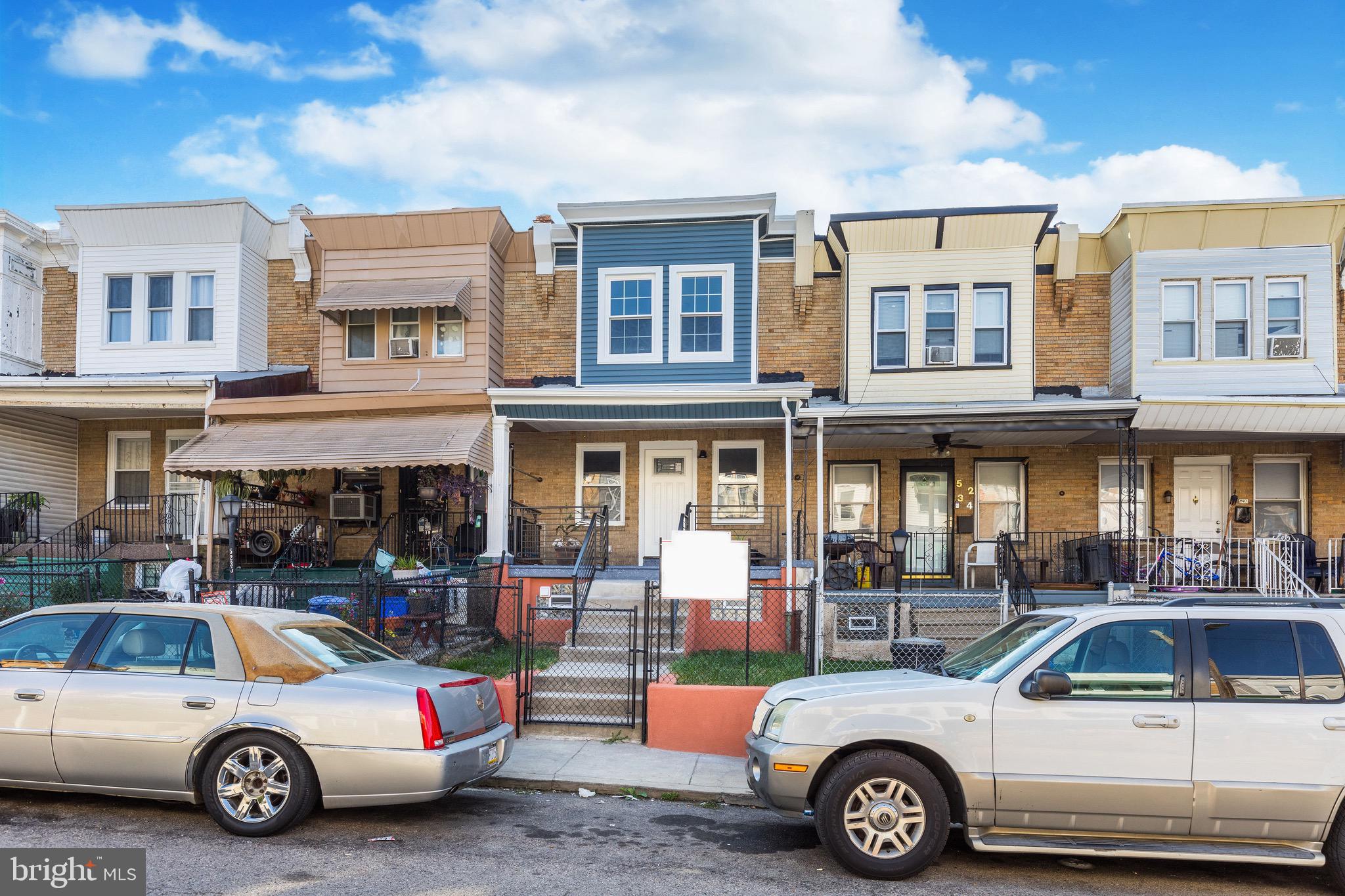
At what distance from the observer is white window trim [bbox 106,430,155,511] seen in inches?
707

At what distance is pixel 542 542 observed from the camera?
656 inches

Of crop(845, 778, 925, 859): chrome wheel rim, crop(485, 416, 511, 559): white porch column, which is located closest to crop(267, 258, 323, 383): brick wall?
crop(485, 416, 511, 559): white porch column

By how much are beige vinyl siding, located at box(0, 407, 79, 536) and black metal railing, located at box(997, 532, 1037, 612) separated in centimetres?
1646

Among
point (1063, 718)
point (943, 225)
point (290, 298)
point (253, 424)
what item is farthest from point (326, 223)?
point (1063, 718)

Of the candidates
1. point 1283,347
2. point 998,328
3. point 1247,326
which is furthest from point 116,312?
point 1283,347

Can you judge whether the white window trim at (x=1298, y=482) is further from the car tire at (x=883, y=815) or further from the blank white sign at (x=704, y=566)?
the car tire at (x=883, y=815)

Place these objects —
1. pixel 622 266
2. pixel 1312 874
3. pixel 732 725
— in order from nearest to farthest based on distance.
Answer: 1. pixel 1312 874
2. pixel 732 725
3. pixel 622 266

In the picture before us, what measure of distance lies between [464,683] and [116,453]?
47.9ft

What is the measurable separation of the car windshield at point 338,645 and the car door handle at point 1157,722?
5.23 meters

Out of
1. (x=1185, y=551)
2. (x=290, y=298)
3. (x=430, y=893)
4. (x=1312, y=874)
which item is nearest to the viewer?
(x=430, y=893)

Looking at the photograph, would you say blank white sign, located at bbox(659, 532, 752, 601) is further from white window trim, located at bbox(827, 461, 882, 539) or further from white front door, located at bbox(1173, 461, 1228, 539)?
white front door, located at bbox(1173, 461, 1228, 539)

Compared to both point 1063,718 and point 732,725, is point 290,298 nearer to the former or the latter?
point 732,725

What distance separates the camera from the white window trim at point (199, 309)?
17.1 meters

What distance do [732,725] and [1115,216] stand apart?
11.2 m
